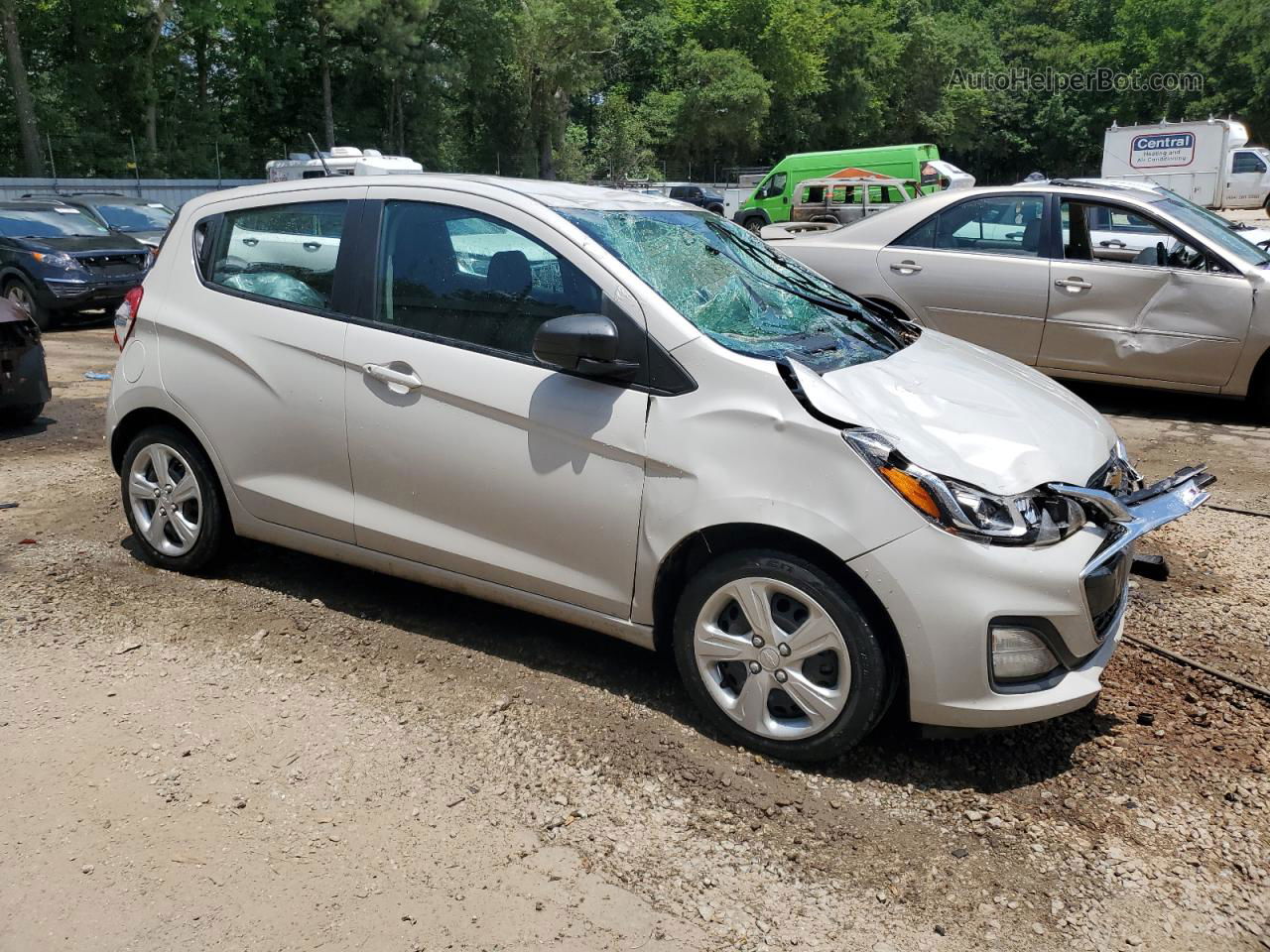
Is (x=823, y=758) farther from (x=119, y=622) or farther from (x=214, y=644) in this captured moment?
(x=119, y=622)

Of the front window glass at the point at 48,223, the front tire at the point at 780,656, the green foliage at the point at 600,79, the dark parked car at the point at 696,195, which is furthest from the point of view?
the green foliage at the point at 600,79

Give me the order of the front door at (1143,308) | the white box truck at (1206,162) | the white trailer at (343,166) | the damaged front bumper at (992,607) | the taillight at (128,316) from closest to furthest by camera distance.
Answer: the damaged front bumper at (992,607) → the taillight at (128,316) → the front door at (1143,308) → the white trailer at (343,166) → the white box truck at (1206,162)

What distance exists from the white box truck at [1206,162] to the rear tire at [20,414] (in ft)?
105

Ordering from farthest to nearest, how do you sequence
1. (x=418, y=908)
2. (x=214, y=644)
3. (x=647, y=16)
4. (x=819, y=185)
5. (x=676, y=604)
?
(x=647, y=16) < (x=819, y=185) < (x=214, y=644) < (x=676, y=604) < (x=418, y=908)

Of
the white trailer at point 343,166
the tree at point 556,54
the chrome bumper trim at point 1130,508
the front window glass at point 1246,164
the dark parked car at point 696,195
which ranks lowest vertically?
the chrome bumper trim at point 1130,508

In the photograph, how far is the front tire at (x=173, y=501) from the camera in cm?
450

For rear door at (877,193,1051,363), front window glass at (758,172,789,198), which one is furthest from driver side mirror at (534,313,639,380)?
front window glass at (758,172,789,198)

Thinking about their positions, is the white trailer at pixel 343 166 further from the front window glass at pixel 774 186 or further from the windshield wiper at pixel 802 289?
the windshield wiper at pixel 802 289

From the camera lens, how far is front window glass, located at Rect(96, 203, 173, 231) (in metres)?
15.7

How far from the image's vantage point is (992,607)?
2.95 m

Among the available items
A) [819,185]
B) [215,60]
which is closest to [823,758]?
[819,185]

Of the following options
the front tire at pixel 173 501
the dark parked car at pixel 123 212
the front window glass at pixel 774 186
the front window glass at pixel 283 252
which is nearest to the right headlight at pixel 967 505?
the front window glass at pixel 283 252

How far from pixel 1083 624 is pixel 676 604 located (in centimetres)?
119

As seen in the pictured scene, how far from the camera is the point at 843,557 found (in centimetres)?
303
